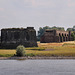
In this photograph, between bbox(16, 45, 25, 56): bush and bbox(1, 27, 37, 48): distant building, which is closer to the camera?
bbox(16, 45, 25, 56): bush

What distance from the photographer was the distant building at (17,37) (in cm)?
11256

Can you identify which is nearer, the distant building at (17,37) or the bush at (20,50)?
the bush at (20,50)

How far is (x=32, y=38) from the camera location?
113188mm

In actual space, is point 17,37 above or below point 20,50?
above

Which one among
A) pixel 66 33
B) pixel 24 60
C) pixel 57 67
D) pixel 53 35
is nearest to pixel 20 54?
pixel 24 60

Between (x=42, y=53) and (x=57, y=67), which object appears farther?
(x=42, y=53)

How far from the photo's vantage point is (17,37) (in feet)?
370

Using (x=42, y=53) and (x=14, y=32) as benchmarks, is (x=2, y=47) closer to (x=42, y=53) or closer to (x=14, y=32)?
(x=14, y=32)

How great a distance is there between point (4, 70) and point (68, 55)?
90.0 feet

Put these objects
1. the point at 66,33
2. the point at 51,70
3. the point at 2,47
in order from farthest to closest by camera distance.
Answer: the point at 66,33 < the point at 2,47 < the point at 51,70

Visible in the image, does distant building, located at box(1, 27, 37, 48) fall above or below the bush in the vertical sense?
above

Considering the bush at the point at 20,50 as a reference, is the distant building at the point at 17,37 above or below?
above

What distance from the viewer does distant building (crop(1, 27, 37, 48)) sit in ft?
369

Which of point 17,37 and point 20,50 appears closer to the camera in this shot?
point 20,50
